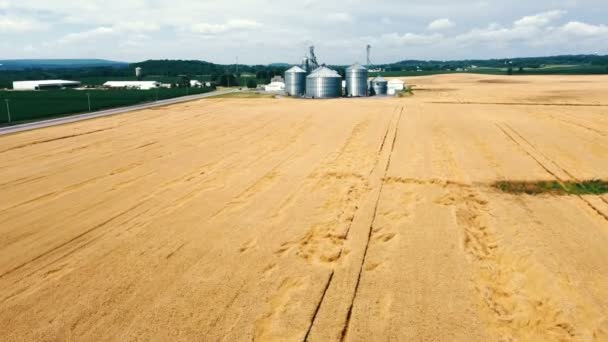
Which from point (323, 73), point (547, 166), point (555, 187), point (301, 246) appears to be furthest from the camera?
point (323, 73)

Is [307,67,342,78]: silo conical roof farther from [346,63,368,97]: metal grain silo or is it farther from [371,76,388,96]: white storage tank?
[371,76,388,96]: white storage tank

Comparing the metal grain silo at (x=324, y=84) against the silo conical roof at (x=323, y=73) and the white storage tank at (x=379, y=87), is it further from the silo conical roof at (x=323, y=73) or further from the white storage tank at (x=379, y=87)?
the white storage tank at (x=379, y=87)

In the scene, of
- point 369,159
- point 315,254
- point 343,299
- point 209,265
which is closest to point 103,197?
point 209,265

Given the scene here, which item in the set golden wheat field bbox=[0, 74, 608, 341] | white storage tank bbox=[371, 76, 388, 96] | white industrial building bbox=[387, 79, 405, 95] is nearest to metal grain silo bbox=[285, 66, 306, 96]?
white storage tank bbox=[371, 76, 388, 96]

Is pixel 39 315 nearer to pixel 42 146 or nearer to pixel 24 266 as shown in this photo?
pixel 24 266

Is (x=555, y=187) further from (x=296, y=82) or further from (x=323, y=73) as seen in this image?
(x=296, y=82)

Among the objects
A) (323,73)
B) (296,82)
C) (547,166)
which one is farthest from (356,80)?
(547,166)

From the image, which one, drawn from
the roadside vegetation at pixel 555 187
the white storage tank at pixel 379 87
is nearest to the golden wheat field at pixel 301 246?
the roadside vegetation at pixel 555 187
